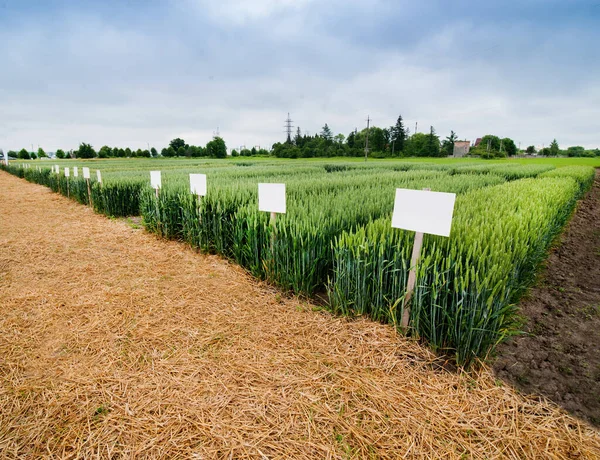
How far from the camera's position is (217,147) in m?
73.5

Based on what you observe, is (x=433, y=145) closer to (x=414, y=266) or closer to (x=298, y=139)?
(x=298, y=139)

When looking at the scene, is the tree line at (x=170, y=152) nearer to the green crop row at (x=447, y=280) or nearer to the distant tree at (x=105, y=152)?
the distant tree at (x=105, y=152)

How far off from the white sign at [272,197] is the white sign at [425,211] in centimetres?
133

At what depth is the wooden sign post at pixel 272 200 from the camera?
3311mm

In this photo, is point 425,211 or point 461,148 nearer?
point 425,211

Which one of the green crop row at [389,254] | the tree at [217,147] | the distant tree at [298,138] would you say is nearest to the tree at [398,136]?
the distant tree at [298,138]

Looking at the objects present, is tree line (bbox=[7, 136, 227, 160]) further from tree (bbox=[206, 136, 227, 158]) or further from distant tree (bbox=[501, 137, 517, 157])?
distant tree (bbox=[501, 137, 517, 157])

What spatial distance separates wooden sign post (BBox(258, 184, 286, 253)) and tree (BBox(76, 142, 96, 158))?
75.9m

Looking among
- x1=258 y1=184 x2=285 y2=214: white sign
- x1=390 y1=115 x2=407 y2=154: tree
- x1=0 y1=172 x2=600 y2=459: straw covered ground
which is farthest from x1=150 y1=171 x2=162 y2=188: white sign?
x1=390 y1=115 x2=407 y2=154: tree

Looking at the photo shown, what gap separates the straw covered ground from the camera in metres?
1.62

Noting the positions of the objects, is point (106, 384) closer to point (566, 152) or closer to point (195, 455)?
point (195, 455)

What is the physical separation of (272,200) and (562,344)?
288 centimetres

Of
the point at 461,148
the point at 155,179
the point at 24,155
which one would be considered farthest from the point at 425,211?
the point at 461,148

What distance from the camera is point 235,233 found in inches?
161
